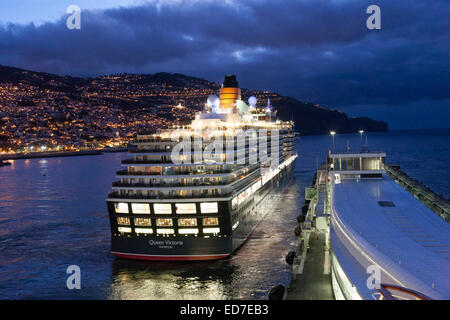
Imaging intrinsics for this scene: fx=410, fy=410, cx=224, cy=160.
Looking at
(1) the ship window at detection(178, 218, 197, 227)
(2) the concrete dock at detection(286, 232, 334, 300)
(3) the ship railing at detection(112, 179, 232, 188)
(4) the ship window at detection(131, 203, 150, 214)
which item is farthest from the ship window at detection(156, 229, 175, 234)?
(2) the concrete dock at detection(286, 232, 334, 300)

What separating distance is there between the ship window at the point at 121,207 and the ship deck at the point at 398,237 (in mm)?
14007

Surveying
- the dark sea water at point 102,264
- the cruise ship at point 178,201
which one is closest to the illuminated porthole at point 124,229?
the cruise ship at point 178,201

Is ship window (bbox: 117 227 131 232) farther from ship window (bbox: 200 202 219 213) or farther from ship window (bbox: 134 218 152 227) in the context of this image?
ship window (bbox: 200 202 219 213)

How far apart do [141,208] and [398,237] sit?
16.9 meters

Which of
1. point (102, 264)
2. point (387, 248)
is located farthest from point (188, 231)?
point (387, 248)

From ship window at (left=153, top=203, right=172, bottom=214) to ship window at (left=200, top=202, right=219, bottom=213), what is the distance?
2242 mm

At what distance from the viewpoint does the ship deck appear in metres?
13.2

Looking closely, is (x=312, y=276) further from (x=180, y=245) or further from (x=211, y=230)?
(x=180, y=245)

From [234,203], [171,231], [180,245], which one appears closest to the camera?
[180,245]

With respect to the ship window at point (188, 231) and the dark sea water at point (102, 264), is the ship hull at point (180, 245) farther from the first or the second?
the dark sea water at point (102, 264)

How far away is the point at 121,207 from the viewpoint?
28.6 meters

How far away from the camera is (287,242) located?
1316 inches

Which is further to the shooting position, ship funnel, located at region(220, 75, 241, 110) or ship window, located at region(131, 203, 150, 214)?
ship funnel, located at region(220, 75, 241, 110)
